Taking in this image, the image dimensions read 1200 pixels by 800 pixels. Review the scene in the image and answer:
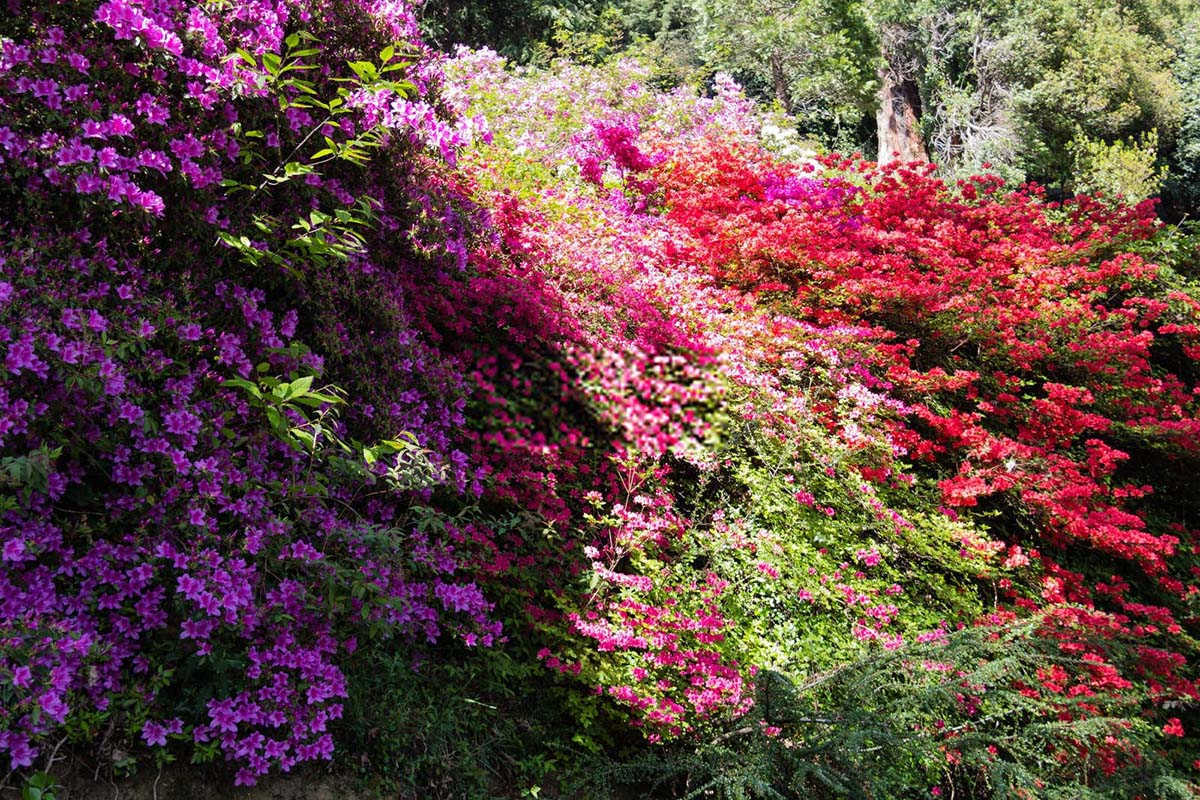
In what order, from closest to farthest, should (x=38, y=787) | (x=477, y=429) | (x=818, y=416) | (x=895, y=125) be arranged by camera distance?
(x=38, y=787) < (x=477, y=429) < (x=818, y=416) < (x=895, y=125)

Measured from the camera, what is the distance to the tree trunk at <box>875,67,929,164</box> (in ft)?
43.1

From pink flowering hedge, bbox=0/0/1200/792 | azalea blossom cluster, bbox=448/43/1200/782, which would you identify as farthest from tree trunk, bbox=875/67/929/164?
pink flowering hedge, bbox=0/0/1200/792

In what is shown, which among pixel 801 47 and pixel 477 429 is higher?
pixel 801 47

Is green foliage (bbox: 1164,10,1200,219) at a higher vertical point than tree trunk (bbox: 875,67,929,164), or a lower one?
higher

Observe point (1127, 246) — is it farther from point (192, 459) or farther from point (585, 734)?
point (192, 459)

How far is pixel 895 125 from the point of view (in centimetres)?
1333

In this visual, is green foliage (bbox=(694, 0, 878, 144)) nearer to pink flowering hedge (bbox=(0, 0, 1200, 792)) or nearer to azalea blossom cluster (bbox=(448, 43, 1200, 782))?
azalea blossom cluster (bbox=(448, 43, 1200, 782))

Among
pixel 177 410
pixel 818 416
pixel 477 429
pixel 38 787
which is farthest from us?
pixel 818 416

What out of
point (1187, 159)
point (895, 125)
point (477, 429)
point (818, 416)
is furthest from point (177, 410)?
point (1187, 159)

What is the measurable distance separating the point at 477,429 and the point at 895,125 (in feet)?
42.0

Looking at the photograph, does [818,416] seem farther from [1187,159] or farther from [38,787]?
[1187,159]

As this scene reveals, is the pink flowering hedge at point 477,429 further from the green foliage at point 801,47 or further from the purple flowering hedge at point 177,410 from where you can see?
the green foliage at point 801,47

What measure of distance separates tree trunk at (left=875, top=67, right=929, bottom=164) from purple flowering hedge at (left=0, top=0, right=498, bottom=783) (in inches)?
496

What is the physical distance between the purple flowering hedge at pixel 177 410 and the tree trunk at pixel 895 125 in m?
12.6
